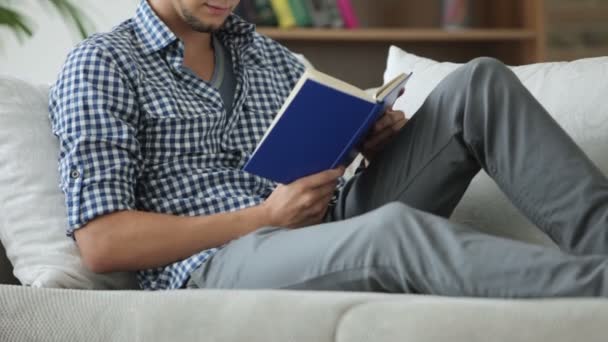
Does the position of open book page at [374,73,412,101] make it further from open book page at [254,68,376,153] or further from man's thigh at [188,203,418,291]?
man's thigh at [188,203,418,291]

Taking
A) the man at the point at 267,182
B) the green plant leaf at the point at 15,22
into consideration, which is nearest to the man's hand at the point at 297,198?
the man at the point at 267,182

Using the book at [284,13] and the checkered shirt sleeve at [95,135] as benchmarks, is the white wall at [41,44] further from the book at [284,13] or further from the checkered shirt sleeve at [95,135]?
the checkered shirt sleeve at [95,135]

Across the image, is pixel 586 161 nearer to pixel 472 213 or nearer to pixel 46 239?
pixel 472 213

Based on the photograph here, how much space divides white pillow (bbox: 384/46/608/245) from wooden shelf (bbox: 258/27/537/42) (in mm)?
1237

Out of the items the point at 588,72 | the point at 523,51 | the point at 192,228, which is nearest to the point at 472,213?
the point at 588,72

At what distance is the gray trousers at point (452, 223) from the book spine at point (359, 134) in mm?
86

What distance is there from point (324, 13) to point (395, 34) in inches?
8.9

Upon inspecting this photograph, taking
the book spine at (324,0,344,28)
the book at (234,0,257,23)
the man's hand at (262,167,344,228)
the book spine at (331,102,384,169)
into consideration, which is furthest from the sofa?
the book spine at (324,0,344,28)

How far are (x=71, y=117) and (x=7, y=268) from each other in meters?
0.30

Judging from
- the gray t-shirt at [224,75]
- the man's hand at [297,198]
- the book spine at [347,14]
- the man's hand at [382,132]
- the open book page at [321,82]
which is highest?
the open book page at [321,82]

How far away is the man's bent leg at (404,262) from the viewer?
113 centimetres

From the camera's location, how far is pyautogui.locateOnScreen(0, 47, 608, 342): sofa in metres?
1.02

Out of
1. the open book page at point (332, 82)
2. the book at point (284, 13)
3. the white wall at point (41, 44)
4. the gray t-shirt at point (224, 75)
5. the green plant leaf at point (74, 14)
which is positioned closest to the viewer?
the open book page at point (332, 82)

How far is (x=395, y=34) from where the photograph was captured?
3.07 metres
